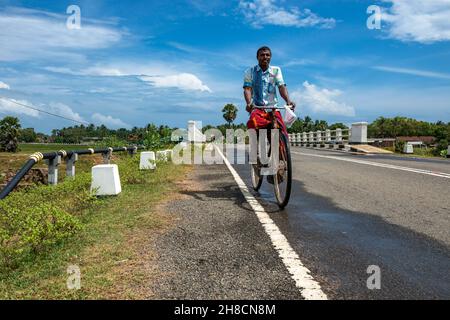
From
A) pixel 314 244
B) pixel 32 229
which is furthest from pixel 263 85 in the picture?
pixel 32 229

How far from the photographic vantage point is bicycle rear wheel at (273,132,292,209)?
236 inches

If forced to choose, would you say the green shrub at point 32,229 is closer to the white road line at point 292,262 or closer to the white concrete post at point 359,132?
the white road line at point 292,262

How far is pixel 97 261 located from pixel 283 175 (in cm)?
345

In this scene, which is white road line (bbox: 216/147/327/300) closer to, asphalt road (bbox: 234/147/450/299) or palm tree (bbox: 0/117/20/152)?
asphalt road (bbox: 234/147/450/299)

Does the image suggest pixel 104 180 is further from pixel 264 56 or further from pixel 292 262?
pixel 292 262

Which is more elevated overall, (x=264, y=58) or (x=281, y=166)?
(x=264, y=58)

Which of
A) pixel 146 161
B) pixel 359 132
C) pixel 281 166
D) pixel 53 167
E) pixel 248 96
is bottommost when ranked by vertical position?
pixel 146 161

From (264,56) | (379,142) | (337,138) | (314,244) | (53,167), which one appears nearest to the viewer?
(314,244)

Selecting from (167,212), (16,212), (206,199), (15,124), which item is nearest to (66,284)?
(16,212)

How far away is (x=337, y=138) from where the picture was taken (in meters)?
29.5

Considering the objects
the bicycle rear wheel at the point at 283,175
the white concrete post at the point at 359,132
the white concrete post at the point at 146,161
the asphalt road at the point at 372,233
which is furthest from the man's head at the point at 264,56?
the white concrete post at the point at 359,132

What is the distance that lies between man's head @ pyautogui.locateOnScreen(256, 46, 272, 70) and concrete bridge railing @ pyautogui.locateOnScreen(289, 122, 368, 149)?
20.3 meters

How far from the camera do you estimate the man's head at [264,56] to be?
6.76 meters
